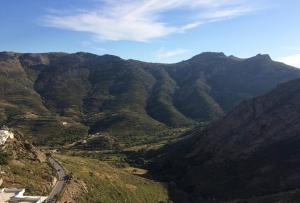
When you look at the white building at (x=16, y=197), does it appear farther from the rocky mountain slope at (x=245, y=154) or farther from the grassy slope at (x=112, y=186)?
the rocky mountain slope at (x=245, y=154)

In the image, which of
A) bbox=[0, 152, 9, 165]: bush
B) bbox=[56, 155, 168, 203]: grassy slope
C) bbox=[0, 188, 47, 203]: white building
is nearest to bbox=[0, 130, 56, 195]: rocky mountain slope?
bbox=[0, 152, 9, 165]: bush

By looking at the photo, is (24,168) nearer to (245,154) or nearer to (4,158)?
(4,158)

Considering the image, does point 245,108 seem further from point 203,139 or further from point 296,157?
point 296,157

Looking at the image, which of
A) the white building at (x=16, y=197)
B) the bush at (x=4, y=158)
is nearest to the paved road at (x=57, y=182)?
the white building at (x=16, y=197)

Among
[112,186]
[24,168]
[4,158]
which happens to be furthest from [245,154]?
[4,158]

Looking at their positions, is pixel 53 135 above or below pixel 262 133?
below

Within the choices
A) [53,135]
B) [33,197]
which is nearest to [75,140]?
[53,135]
